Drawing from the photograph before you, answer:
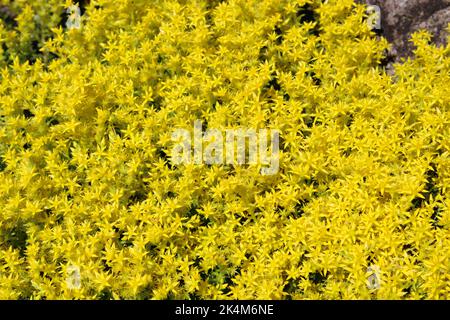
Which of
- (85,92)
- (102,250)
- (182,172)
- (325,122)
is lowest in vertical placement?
(102,250)

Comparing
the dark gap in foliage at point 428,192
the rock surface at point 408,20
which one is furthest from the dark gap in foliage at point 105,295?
the rock surface at point 408,20

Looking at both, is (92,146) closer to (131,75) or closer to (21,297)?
(131,75)

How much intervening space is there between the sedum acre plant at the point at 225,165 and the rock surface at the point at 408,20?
0.16m

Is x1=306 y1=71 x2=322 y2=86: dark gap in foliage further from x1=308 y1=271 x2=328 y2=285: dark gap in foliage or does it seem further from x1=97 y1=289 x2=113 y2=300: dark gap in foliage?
x1=97 y1=289 x2=113 y2=300: dark gap in foliage

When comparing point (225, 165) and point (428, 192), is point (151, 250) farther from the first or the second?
point (428, 192)

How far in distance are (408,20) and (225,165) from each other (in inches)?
75.5

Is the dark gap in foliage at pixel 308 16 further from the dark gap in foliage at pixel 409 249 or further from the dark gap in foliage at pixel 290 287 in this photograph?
the dark gap in foliage at pixel 290 287

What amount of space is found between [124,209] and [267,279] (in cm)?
96

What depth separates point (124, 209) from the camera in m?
3.52

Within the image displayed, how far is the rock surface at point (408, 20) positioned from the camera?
4.30 metres
